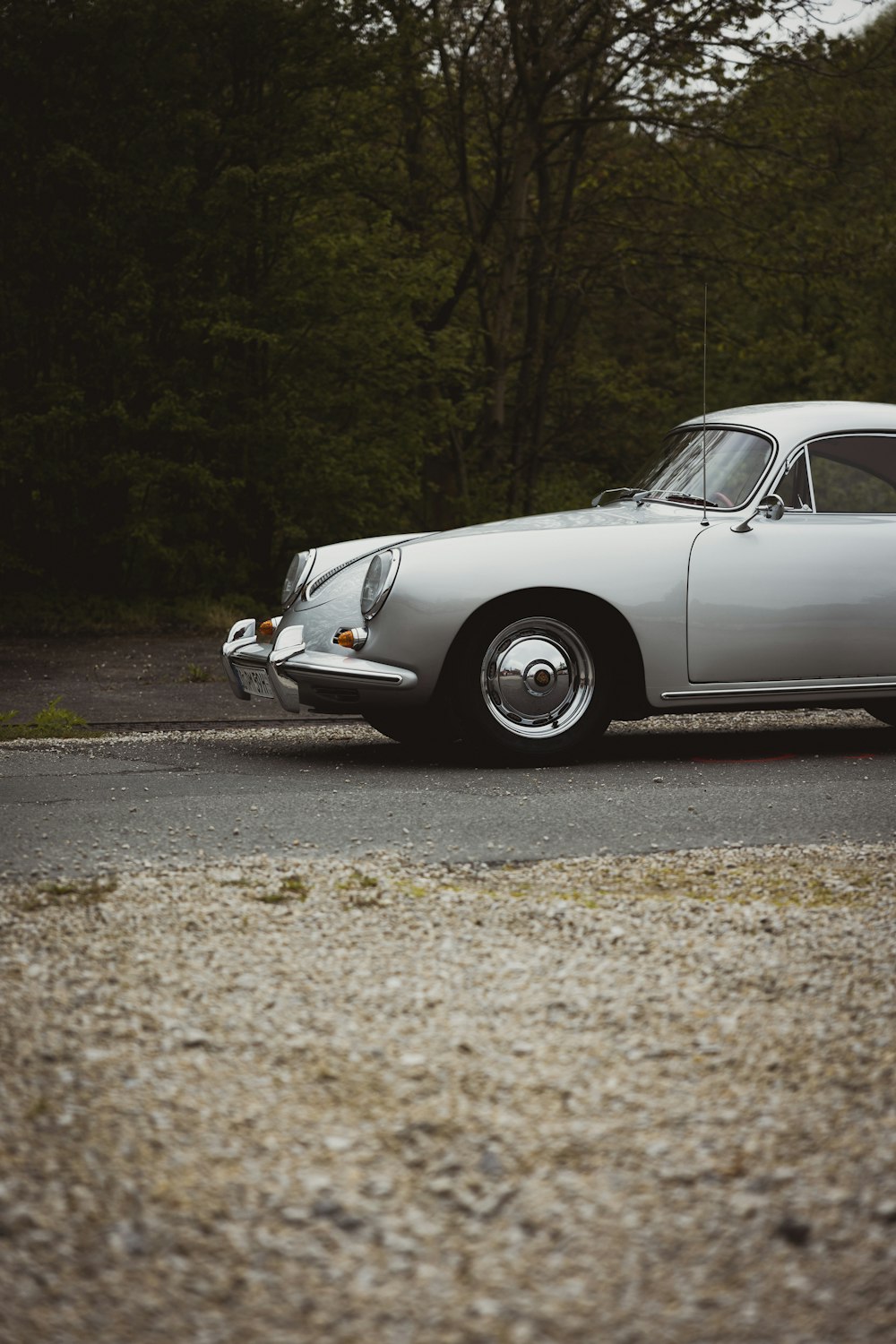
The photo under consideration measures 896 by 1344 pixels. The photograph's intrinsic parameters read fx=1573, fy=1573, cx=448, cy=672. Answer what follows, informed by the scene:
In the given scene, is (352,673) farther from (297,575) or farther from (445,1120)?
(445,1120)

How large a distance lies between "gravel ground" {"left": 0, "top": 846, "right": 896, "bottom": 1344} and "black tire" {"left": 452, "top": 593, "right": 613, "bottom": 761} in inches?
105

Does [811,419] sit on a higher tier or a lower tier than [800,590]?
higher

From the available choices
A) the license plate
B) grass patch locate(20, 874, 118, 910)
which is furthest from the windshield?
grass patch locate(20, 874, 118, 910)

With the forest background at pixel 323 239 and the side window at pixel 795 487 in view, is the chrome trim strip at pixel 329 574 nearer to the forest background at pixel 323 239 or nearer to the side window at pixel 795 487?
the side window at pixel 795 487

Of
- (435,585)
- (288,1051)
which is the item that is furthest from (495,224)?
(288,1051)

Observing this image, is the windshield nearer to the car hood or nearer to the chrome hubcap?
the car hood

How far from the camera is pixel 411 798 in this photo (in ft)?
19.7

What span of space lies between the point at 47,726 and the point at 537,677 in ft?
10.00

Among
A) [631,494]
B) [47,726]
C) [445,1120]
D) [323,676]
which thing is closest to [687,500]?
[631,494]

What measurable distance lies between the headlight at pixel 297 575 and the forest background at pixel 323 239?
7220 millimetres

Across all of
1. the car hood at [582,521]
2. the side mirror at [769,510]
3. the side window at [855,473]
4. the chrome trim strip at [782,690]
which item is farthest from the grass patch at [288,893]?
the side window at [855,473]

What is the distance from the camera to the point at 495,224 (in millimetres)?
20359

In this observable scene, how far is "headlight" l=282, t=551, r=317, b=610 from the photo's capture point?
7.54 meters

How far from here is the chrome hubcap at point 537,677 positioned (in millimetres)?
6844
